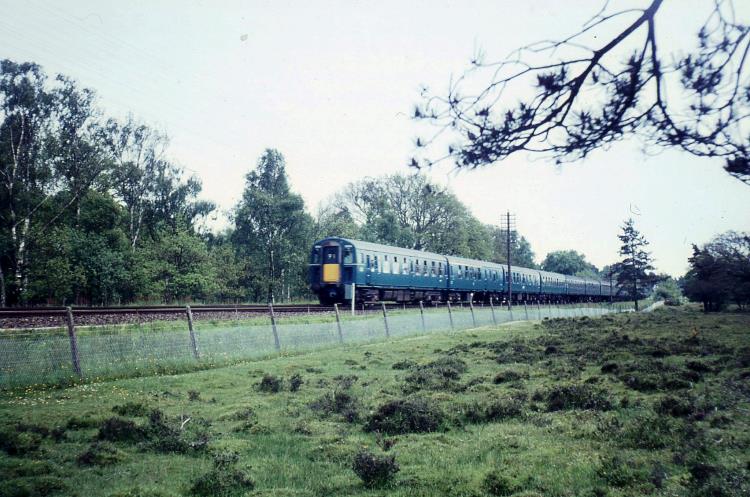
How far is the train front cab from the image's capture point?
2898 centimetres

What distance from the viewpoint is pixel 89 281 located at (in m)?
31.8

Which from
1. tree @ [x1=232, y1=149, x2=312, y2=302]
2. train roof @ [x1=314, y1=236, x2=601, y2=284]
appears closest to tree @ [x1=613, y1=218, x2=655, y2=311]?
train roof @ [x1=314, y1=236, x2=601, y2=284]

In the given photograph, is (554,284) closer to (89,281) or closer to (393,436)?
(89,281)

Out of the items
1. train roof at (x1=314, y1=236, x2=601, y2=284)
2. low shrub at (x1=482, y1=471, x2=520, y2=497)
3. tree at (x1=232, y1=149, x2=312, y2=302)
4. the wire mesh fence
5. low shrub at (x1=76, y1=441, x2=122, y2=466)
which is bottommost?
low shrub at (x1=482, y1=471, x2=520, y2=497)

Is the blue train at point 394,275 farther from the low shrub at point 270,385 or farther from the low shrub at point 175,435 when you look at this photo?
the low shrub at point 175,435

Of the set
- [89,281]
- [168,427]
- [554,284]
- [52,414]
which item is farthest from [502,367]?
[554,284]

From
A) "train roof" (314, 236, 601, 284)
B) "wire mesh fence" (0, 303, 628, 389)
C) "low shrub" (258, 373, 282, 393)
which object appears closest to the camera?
"wire mesh fence" (0, 303, 628, 389)

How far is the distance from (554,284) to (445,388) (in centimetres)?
5571

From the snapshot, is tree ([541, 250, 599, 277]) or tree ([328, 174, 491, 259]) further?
tree ([541, 250, 599, 277])

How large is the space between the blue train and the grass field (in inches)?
670

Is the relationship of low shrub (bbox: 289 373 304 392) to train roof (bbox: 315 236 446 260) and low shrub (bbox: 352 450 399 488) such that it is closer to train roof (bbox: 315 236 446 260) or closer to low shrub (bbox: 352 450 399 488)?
low shrub (bbox: 352 450 399 488)

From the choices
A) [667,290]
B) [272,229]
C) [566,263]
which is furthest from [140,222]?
[566,263]

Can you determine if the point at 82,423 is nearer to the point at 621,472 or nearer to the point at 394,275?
the point at 621,472

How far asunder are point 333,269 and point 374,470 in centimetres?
2436
